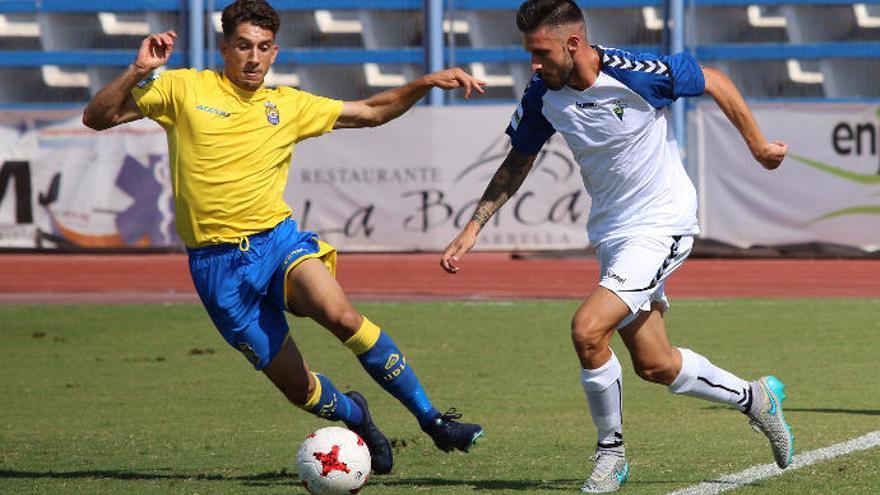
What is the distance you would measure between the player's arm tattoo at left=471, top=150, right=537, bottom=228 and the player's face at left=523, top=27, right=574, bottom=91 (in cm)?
51

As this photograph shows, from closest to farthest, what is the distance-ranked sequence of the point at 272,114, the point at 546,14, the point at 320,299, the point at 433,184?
1. the point at 546,14
2. the point at 320,299
3. the point at 272,114
4. the point at 433,184

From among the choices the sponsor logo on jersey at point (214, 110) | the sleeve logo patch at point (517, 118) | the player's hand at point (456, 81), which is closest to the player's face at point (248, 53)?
the sponsor logo on jersey at point (214, 110)

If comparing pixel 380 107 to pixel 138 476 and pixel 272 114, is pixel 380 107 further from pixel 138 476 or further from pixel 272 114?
pixel 138 476

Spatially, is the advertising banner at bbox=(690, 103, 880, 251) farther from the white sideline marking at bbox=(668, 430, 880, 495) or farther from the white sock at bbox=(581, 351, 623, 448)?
the white sock at bbox=(581, 351, 623, 448)

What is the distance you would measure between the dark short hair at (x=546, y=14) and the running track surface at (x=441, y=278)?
10527 millimetres

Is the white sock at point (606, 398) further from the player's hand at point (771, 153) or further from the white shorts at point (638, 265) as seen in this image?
the player's hand at point (771, 153)

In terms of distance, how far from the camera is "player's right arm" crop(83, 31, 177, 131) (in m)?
7.22

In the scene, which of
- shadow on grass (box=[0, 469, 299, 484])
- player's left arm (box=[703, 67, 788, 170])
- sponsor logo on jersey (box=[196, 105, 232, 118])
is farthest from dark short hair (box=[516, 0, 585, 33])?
shadow on grass (box=[0, 469, 299, 484])

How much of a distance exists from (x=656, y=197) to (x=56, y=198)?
1461 centimetres

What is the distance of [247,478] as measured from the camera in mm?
7492

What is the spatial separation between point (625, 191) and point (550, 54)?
2.16 ft

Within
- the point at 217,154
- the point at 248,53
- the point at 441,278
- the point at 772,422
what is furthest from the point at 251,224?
the point at 441,278

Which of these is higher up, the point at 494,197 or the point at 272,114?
the point at 272,114

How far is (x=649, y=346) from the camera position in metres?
6.96
